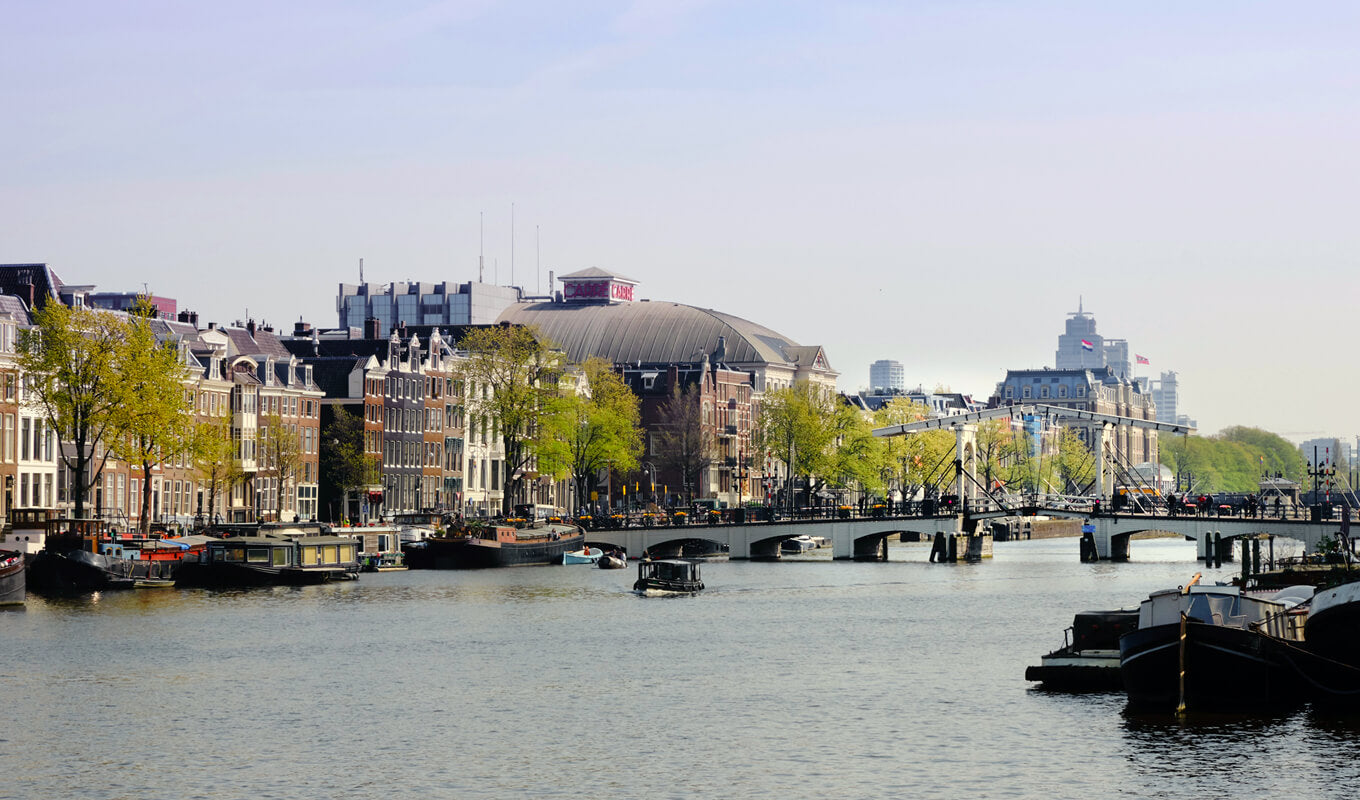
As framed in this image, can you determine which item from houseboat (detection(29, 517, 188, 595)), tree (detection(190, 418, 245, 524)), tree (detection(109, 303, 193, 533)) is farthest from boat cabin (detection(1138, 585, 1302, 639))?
tree (detection(190, 418, 245, 524))

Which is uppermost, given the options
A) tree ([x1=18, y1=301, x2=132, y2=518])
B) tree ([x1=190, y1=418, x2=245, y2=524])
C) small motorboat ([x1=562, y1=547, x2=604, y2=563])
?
tree ([x1=18, y1=301, x2=132, y2=518])

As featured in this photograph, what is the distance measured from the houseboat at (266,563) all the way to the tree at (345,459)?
32.7 meters

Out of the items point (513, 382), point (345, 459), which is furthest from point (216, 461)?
point (513, 382)

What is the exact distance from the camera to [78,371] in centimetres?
10831

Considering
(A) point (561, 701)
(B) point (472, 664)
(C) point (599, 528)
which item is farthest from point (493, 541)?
(A) point (561, 701)

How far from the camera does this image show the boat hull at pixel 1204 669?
184ft

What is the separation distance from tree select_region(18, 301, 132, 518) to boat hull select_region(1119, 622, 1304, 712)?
6410cm

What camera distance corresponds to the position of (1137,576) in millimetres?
126188

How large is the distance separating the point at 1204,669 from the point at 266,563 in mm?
66334

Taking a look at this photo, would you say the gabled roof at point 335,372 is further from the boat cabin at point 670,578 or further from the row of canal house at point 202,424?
the boat cabin at point 670,578

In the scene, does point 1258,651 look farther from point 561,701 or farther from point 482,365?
point 482,365

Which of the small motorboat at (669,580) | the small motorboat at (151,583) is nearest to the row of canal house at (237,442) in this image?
the small motorboat at (151,583)

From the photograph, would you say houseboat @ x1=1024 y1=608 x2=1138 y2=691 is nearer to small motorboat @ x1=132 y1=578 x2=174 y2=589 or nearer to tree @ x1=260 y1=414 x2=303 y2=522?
small motorboat @ x1=132 y1=578 x2=174 y2=589

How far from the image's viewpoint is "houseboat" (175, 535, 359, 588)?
11081 centimetres
